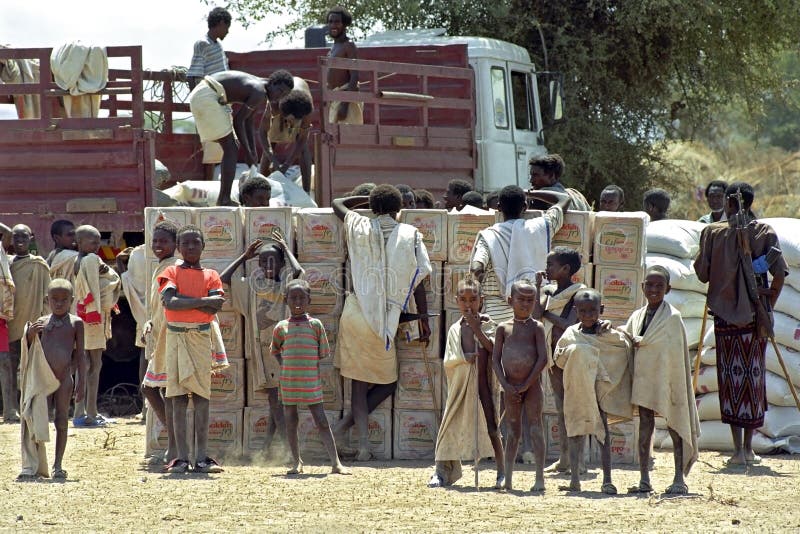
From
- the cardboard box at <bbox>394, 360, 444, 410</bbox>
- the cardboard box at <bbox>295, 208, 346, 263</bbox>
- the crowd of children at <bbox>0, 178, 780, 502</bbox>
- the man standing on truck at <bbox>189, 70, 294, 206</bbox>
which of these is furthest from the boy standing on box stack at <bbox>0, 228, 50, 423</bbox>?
the cardboard box at <bbox>394, 360, 444, 410</bbox>

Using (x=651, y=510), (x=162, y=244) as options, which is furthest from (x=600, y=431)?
(x=162, y=244)

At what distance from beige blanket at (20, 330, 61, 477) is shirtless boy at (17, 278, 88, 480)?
3 centimetres

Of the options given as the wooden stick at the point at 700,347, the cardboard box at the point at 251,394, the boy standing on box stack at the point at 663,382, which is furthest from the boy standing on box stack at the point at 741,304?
the cardboard box at the point at 251,394

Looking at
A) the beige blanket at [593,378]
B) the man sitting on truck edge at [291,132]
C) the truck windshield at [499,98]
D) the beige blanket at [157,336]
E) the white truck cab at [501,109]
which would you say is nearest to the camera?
the beige blanket at [593,378]

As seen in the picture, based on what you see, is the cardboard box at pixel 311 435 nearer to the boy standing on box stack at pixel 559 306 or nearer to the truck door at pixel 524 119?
the boy standing on box stack at pixel 559 306

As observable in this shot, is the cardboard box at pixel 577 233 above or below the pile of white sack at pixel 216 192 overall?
below

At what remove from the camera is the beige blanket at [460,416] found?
7.11 metres

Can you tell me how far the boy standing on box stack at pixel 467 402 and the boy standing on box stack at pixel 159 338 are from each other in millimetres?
1706

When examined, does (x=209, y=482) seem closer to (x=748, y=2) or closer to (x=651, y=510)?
(x=651, y=510)

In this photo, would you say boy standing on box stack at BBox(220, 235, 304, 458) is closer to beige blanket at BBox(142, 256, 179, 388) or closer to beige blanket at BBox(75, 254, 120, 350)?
beige blanket at BBox(142, 256, 179, 388)

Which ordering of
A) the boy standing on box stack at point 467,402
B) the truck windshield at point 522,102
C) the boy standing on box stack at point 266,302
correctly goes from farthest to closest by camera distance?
the truck windshield at point 522,102, the boy standing on box stack at point 266,302, the boy standing on box stack at point 467,402

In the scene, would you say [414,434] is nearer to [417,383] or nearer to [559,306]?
[417,383]

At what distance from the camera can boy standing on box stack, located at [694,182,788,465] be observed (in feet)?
26.9

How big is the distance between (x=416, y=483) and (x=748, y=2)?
11.1 m
